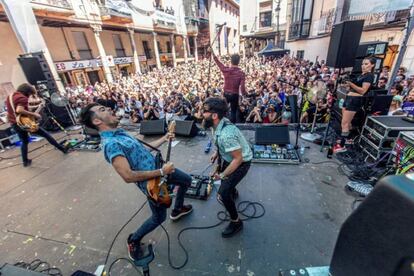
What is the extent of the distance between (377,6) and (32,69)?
891cm

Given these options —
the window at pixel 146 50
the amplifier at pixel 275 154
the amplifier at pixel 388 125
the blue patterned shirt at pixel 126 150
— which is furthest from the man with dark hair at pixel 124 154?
the window at pixel 146 50

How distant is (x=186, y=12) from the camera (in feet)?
82.7

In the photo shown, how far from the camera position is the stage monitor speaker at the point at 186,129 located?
16.3 ft

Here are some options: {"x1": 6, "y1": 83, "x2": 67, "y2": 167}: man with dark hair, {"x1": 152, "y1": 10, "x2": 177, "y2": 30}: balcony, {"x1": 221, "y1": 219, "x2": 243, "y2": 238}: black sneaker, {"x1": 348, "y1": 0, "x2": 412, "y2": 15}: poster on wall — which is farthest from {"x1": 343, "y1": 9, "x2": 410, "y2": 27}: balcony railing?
{"x1": 152, "y1": 10, "x2": 177, "y2": 30}: balcony

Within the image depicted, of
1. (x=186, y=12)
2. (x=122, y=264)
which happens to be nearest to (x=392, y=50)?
(x=122, y=264)

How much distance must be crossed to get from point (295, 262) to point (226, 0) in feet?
150

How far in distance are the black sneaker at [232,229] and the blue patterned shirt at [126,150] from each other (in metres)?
1.19

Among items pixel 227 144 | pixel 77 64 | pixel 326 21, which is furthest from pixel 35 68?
pixel 326 21

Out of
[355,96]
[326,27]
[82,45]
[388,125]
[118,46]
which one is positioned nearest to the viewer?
[388,125]

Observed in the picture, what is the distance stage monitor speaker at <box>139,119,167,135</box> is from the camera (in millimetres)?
5215

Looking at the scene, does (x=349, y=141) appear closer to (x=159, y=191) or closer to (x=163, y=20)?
(x=159, y=191)

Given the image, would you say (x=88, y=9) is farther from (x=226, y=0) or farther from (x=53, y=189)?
(x=226, y=0)

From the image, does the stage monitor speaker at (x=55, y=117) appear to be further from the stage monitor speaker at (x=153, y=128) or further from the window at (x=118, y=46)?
the window at (x=118, y=46)

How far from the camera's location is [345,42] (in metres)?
3.30
